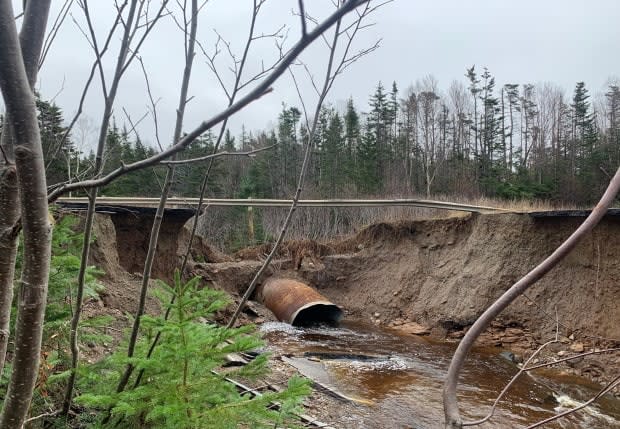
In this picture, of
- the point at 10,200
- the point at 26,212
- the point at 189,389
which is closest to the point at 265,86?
the point at 26,212

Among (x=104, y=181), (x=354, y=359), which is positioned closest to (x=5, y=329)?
(x=104, y=181)

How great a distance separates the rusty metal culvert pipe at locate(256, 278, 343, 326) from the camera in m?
12.4

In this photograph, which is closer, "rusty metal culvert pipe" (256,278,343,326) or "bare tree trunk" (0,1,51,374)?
"bare tree trunk" (0,1,51,374)

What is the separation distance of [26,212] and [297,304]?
11.7 m

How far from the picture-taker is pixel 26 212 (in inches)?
36.8

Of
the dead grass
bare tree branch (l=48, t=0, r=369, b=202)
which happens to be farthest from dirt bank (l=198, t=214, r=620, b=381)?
bare tree branch (l=48, t=0, r=369, b=202)

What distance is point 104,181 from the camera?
1045 mm

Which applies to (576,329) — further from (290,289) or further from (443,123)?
(443,123)

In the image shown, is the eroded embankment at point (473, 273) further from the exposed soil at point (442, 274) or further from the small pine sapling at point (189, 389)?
the small pine sapling at point (189, 389)

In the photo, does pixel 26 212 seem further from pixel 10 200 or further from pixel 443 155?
Result: pixel 443 155

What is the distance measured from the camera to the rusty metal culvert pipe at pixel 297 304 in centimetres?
1237

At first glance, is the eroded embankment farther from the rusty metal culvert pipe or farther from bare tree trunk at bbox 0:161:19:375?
bare tree trunk at bbox 0:161:19:375

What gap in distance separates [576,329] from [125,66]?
10629 millimetres

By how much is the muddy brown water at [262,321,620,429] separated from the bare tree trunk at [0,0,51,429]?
15.1 ft
